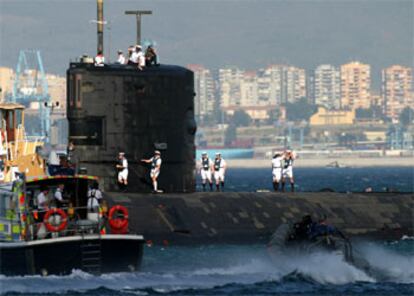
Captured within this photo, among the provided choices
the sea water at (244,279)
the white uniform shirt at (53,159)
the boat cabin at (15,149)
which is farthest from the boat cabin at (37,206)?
the boat cabin at (15,149)

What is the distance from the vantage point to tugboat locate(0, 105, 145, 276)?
1005 inches

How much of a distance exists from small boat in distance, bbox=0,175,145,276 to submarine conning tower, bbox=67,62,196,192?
8528 millimetres

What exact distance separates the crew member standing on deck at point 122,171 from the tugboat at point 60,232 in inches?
311

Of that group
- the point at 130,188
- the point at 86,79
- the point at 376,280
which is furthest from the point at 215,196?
the point at 376,280

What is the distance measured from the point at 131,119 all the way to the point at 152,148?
1005 mm

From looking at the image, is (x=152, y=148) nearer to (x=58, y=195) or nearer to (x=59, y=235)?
(x=58, y=195)

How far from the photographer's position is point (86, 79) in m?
35.8

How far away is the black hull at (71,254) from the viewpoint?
83.5 feet

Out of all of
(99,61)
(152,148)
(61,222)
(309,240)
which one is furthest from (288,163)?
(61,222)

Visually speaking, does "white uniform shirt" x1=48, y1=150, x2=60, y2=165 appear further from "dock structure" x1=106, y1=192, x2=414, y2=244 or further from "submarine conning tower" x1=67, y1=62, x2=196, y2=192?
"submarine conning tower" x1=67, y1=62, x2=196, y2=192

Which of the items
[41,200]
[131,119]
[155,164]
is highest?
[131,119]

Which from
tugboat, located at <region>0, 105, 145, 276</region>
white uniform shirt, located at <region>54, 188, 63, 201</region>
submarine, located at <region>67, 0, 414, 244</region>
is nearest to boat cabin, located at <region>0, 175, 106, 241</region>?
tugboat, located at <region>0, 105, 145, 276</region>

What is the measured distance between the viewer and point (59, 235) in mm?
26078

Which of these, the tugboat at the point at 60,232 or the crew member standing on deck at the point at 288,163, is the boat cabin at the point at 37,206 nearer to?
the tugboat at the point at 60,232
